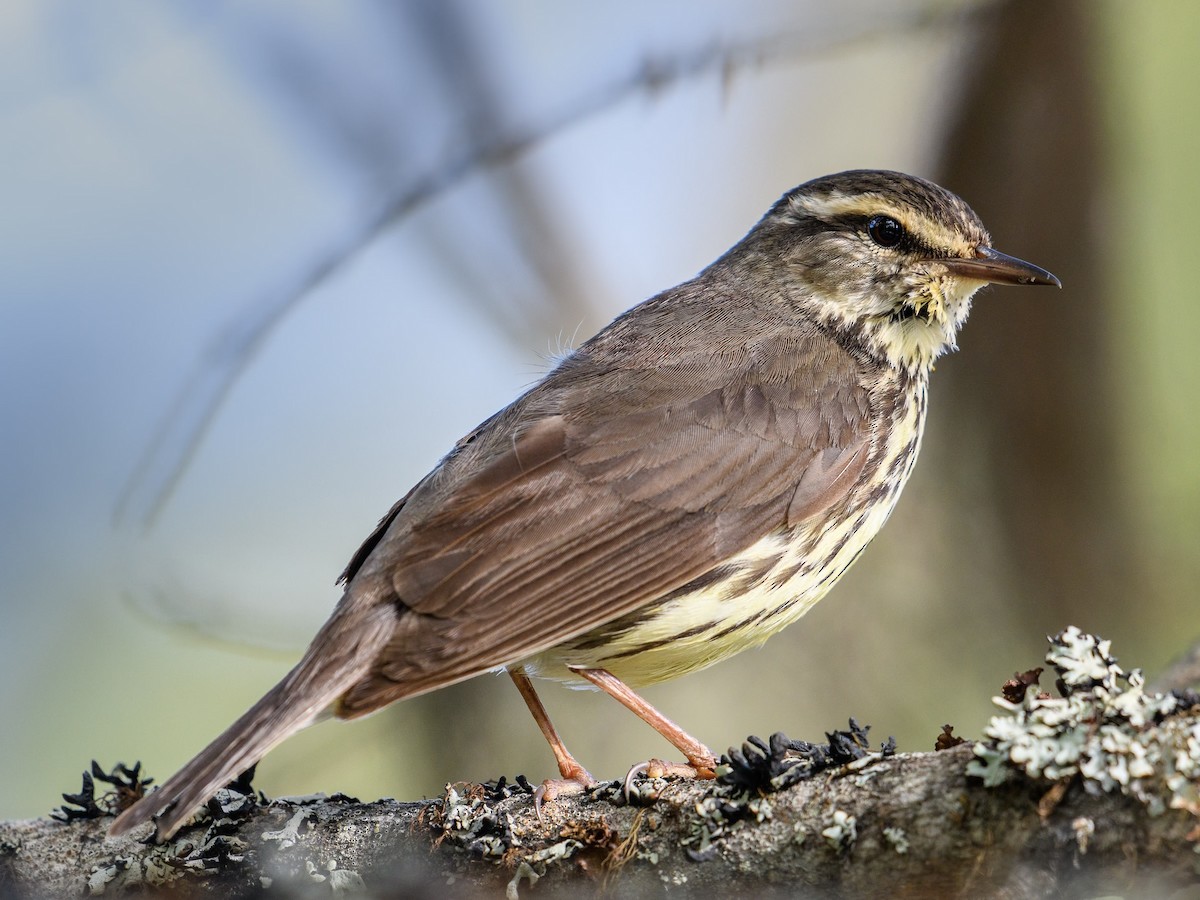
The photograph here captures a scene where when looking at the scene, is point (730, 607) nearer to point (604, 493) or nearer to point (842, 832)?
point (604, 493)

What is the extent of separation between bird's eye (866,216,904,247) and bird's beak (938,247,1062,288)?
0.24 m

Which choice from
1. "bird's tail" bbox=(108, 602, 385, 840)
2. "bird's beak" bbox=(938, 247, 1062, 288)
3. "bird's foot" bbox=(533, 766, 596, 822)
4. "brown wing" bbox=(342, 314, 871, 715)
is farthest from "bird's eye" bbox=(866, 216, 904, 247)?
"bird's tail" bbox=(108, 602, 385, 840)

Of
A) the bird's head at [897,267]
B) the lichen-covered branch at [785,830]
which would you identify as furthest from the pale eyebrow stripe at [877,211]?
the lichen-covered branch at [785,830]

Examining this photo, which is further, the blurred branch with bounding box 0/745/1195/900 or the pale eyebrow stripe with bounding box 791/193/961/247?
the pale eyebrow stripe with bounding box 791/193/961/247

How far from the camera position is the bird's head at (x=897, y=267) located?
17.1ft

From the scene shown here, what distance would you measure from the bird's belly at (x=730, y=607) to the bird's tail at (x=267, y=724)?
78 centimetres

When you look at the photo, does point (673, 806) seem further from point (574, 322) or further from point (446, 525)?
point (574, 322)

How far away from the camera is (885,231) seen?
5.38 metres

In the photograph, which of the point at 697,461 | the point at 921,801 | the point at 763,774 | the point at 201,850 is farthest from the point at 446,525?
the point at 921,801

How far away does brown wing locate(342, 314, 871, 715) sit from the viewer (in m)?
3.92

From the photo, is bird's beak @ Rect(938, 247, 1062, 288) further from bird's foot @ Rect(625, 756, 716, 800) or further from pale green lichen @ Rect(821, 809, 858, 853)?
pale green lichen @ Rect(821, 809, 858, 853)

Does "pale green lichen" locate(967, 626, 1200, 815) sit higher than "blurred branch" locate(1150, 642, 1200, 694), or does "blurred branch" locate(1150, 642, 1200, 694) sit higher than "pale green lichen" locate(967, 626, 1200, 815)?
"blurred branch" locate(1150, 642, 1200, 694)

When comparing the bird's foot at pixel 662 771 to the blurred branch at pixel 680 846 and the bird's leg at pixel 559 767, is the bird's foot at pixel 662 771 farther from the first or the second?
the bird's leg at pixel 559 767

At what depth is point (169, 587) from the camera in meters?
6.69
